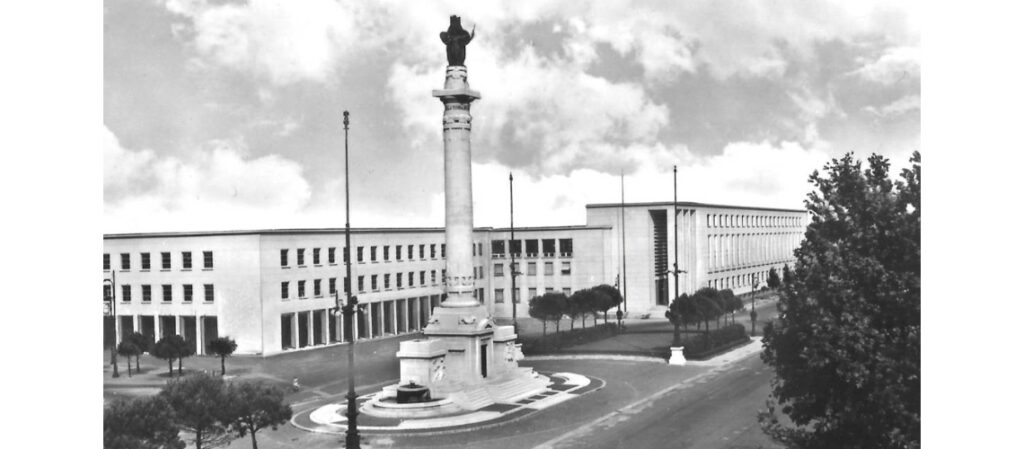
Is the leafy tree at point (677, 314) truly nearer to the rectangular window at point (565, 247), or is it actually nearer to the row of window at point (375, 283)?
the row of window at point (375, 283)

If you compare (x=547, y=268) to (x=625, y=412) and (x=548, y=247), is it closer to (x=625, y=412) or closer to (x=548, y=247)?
(x=548, y=247)

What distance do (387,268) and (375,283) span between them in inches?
78.8

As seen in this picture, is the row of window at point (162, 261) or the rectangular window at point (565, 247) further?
the rectangular window at point (565, 247)

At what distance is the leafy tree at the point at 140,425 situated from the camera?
1872cm

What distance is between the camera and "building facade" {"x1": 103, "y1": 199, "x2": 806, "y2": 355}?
43250mm

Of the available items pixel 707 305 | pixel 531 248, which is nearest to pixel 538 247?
pixel 531 248

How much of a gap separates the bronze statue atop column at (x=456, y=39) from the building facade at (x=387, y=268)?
592 inches

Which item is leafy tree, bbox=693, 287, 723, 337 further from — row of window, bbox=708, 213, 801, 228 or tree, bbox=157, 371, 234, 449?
tree, bbox=157, 371, 234, 449

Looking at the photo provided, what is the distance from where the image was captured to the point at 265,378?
4269cm

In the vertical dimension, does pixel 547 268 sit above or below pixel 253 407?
above

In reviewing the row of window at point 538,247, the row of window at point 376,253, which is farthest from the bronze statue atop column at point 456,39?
the row of window at point 538,247

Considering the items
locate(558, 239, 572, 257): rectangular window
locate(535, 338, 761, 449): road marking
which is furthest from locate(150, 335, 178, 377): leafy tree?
locate(558, 239, 572, 257): rectangular window

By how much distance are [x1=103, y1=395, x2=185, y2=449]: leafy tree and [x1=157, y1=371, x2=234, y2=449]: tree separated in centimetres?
102

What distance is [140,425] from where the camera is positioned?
19266 millimetres
